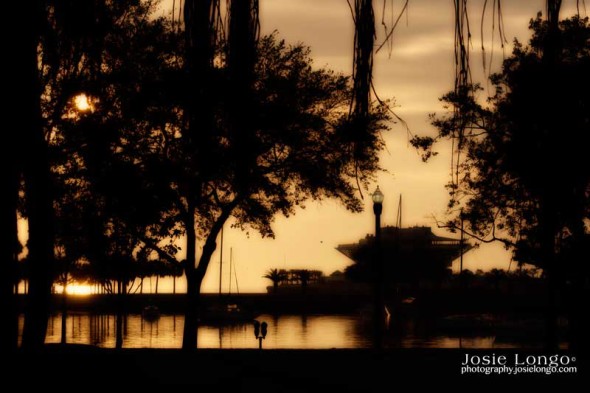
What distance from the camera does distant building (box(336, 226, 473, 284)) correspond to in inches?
6014

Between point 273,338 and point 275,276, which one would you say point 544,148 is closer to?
point 273,338

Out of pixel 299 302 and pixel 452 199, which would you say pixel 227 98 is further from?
pixel 299 302

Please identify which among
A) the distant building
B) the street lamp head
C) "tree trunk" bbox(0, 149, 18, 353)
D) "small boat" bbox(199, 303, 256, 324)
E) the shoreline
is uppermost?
the distant building

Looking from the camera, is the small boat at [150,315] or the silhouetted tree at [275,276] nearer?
the small boat at [150,315]

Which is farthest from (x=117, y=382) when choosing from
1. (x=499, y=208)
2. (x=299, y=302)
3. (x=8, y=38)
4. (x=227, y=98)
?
(x=299, y=302)

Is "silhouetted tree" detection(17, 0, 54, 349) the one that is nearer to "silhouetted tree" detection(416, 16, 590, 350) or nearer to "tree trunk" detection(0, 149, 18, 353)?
"tree trunk" detection(0, 149, 18, 353)

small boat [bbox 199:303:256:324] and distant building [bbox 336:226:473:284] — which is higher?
distant building [bbox 336:226:473:284]

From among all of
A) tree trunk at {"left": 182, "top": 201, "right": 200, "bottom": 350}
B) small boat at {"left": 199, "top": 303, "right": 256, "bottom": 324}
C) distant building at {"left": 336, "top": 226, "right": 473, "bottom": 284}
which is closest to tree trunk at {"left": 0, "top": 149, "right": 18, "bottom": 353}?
tree trunk at {"left": 182, "top": 201, "right": 200, "bottom": 350}

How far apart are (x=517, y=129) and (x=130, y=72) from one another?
12023mm

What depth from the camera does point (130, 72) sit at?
2566 centimetres

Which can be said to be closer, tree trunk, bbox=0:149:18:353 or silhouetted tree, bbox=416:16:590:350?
tree trunk, bbox=0:149:18:353

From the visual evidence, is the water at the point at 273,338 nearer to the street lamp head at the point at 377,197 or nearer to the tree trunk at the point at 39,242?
the street lamp head at the point at 377,197

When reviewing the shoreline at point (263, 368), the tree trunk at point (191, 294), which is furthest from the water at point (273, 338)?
the shoreline at point (263, 368)

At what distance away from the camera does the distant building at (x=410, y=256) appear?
501 ft
